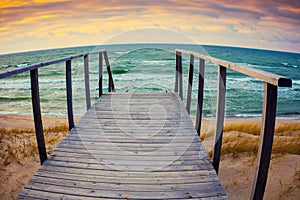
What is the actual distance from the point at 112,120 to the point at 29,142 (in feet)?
8.06

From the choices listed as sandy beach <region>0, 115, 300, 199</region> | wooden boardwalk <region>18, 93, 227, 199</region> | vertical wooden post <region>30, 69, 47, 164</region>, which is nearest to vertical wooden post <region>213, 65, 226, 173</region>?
wooden boardwalk <region>18, 93, 227, 199</region>

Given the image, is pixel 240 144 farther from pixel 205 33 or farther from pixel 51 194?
pixel 205 33

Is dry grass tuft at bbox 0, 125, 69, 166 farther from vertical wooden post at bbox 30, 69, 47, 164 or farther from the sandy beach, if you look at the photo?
vertical wooden post at bbox 30, 69, 47, 164

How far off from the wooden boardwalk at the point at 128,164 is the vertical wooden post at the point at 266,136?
429 mm

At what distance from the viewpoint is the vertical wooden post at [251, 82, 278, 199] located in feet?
4.60

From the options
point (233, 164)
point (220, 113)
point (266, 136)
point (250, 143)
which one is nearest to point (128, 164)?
point (220, 113)

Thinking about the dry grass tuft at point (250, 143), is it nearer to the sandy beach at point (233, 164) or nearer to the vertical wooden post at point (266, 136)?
the sandy beach at point (233, 164)

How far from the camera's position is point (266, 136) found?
1453mm

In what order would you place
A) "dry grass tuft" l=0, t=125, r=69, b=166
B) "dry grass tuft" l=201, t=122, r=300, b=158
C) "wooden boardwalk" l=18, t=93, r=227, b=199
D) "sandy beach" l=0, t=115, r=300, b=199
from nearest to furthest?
"wooden boardwalk" l=18, t=93, r=227, b=199, "sandy beach" l=0, t=115, r=300, b=199, "dry grass tuft" l=0, t=125, r=69, b=166, "dry grass tuft" l=201, t=122, r=300, b=158

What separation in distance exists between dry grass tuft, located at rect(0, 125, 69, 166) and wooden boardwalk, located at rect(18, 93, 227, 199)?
1588 mm

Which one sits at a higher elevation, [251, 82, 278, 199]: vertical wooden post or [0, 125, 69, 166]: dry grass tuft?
[251, 82, 278, 199]: vertical wooden post

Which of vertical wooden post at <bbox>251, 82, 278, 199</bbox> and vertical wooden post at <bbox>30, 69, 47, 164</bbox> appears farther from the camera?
vertical wooden post at <bbox>30, 69, 47, 164</bbox>

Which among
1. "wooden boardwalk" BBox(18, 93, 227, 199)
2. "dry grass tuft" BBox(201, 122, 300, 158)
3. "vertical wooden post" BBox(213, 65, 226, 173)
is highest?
"vertical wooden post" BBox(213, 65, 226, 173)

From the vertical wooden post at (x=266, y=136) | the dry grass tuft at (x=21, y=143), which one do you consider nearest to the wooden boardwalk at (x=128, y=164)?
the vertical wooden post at (x=266, y=136)
